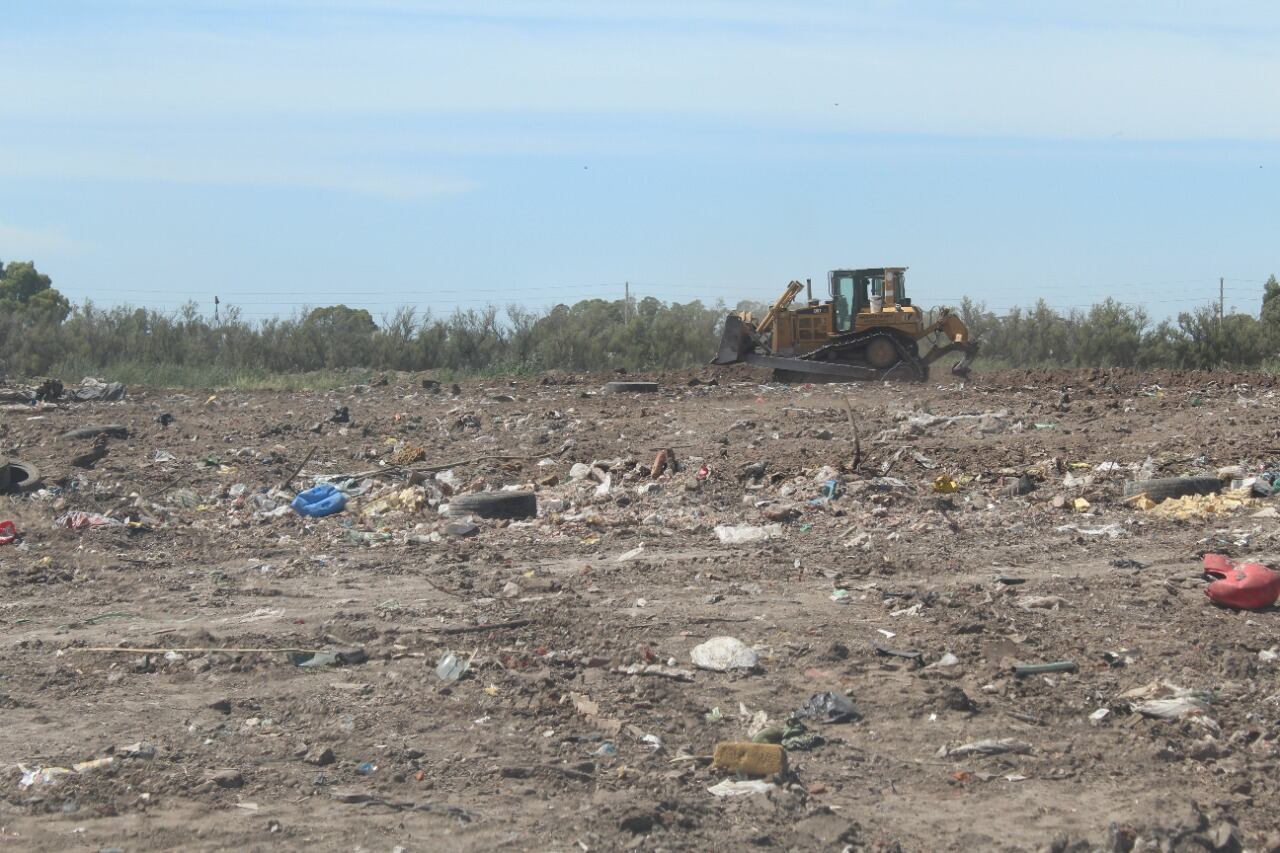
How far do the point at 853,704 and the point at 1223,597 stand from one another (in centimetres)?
211

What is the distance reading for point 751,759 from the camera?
404 centimetres

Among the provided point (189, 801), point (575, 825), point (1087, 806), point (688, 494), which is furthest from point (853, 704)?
point (688, 494)

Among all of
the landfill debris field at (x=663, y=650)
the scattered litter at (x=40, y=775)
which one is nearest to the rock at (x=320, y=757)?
the landfill debris field at (x=663, y=650)

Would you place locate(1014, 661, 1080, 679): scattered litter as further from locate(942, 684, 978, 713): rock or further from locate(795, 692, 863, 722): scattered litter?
locate(795, 692, 863, 722): scattered litter

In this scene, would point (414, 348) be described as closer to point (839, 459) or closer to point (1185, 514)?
point (839, 459)

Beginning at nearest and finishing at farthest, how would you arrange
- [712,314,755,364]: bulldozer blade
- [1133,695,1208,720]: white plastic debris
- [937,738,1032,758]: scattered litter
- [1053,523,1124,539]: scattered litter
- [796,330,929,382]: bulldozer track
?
1. [937,738,1032,758]: scattered litter
2. [1133,695,1208,720]: white plastic debris
3. [1053,523,1124,539]: scattered litter
4. [796,330,929,382]: bulldozer track
5. [712,314,755,364]: bulldozer blade

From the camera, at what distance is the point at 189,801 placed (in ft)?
12.4

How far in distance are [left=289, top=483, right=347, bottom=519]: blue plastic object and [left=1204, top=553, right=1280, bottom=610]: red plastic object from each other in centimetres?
649

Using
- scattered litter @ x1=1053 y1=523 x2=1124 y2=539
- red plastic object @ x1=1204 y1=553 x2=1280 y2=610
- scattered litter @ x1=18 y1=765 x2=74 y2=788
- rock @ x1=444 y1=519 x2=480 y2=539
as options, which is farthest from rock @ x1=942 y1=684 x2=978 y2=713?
rock @ x1=444 y1=519 x2=480 y2=539

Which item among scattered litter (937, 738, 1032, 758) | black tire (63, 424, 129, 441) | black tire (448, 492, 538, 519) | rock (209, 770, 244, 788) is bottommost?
scattered litter (937, 738, 1032, 758)

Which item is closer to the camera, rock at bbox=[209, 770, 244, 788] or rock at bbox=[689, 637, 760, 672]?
rock at bbox=[209, 770, 244, 788]

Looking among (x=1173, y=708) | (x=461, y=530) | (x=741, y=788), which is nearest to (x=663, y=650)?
(x=741, y=788)

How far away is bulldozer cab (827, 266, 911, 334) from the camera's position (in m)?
22.0

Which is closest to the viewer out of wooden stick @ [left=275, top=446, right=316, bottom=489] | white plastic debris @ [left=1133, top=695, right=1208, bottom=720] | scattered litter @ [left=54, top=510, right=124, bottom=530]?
white plastic debris @ [left=1133, top=695, right=1208, bottom=720]
